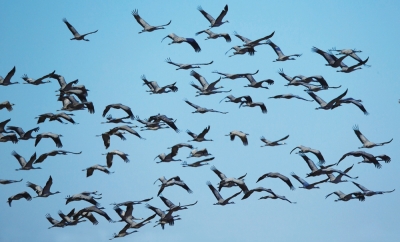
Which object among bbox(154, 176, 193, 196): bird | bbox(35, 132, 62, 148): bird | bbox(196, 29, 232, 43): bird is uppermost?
bbox(196, 29, 232, 43): bird

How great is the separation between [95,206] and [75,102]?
5.65 meters

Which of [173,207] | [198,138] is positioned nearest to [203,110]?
[198,138]

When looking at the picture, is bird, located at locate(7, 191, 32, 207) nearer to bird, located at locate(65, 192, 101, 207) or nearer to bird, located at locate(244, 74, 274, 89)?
bird, located at locate(65, 192, 101, 207)

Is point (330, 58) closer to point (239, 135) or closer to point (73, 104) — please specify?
point (239, 135)

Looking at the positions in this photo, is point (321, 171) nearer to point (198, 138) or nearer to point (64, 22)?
point (198, 138)

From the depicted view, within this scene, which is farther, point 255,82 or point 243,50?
point 255,82

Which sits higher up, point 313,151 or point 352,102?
point 352,102

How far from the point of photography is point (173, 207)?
60219 mm

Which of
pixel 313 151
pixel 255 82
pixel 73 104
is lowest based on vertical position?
pixel 313 151

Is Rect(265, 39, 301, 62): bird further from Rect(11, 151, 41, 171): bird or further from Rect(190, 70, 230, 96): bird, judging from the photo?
Rect(11, 151, 41, 171): bird

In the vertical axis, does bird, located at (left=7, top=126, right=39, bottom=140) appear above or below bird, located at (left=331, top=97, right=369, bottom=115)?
below

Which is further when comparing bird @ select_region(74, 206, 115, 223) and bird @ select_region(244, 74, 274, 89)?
bird @ select_region(244, 74, 274, 89)

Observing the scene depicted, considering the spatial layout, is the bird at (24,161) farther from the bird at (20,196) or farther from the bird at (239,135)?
the bird at (239,135)

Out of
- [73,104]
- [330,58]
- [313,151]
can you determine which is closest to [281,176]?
[313,151]
